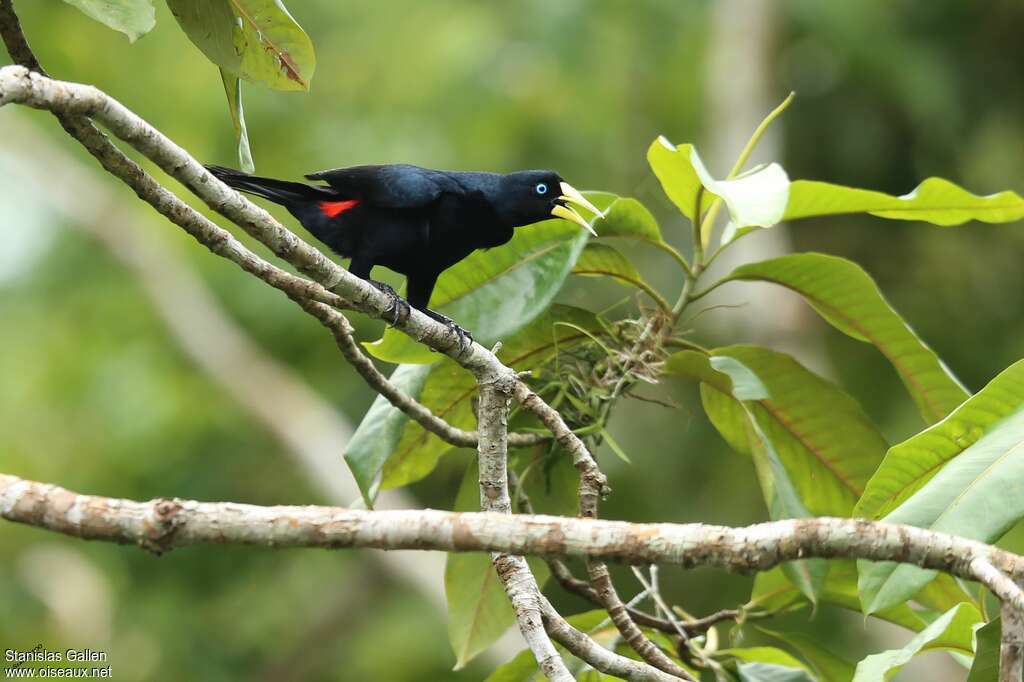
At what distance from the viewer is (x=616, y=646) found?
2811 mm

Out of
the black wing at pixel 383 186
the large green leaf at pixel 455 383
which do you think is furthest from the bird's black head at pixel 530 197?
the large green leaf at pixel 455 383

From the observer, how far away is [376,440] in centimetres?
283

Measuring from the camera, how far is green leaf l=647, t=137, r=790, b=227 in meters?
2.29

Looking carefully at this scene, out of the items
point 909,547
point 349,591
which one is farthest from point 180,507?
point 349,591

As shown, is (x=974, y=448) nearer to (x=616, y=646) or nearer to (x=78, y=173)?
(x=616, y=646)

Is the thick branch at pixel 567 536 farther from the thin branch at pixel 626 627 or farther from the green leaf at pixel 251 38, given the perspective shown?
the green leaf at pixel 251 38

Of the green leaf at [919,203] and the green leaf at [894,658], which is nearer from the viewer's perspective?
the green leaf at [894,658]

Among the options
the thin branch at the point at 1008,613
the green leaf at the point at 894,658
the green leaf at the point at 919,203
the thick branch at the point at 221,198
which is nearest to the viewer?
the thin branch at the point at 1008,613

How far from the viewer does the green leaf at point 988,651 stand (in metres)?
2.11

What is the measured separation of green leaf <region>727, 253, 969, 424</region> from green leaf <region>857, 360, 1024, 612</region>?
0.62 metres

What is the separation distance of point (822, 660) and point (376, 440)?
1315 millimetres

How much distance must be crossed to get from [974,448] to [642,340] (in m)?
1.01

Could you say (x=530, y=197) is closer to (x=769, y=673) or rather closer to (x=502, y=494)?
(x=502, y=494)

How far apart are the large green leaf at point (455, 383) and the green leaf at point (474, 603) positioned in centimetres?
15
